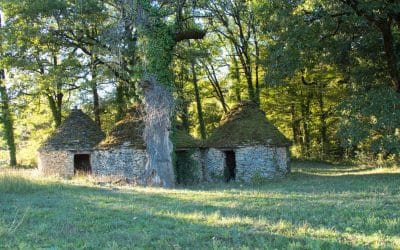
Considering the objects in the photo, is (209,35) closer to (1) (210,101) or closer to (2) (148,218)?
(1) (210,101)

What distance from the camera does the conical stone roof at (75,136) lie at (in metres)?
22.5

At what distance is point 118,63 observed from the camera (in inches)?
701

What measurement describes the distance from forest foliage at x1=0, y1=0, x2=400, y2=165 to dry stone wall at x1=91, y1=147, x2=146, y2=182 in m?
2.68

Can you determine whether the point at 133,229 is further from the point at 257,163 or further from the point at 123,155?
the point at 257,163

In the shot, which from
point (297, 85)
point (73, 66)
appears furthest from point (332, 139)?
point (73, 66)

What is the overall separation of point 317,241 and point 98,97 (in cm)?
2683

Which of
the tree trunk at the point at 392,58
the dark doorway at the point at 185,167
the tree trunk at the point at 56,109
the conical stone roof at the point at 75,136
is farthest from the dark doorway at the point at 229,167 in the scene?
the tree trunk at the point at 56,109

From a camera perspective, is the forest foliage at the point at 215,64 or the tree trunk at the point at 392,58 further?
the tree trunk at the point at 392,58

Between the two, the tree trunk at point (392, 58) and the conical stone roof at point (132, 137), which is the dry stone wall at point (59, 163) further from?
the tree trunk at point (392, 58)

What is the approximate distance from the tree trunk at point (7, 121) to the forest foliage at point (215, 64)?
8cm

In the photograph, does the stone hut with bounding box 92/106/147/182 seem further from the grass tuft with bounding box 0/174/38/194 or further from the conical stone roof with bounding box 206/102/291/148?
the grass tuft with bounding box 0/174/38/194

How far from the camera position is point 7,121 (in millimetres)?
29734

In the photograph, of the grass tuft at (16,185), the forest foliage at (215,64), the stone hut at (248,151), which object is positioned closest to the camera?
the grass tuft at (16,185)

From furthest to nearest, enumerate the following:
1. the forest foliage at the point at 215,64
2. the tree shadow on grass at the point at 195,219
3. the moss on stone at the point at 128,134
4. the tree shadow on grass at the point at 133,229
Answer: the moss on stone at the point at 128,134 → the forest foliage at the point at 215,64 → the tree shadow on grass at the point at 195,219 → the tree shadow on grass at the point at 133,229
